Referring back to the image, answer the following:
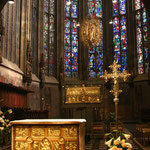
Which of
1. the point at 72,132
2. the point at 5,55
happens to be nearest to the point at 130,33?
the point at 5,55

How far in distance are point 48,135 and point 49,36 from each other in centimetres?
1955

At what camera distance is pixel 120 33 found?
25.6 metres

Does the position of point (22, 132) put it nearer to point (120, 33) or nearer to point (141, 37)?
point (141, 37)

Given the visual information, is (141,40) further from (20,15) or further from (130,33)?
(20,15)

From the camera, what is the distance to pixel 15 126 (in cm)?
653

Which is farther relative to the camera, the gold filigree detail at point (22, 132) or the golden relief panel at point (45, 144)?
the gold filigree detail at point (22, 132)

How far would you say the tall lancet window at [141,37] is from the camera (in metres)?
23.2

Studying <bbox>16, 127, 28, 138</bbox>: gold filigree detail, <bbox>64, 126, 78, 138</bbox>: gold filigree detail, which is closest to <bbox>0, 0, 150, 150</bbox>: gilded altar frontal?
<bbox>16, 127, 28, 138</bbox>: gold filigree detail

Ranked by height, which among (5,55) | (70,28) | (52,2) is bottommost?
(5,55)

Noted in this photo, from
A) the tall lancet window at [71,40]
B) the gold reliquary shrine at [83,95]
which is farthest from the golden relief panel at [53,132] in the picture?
the tall lancet window at [71,40]

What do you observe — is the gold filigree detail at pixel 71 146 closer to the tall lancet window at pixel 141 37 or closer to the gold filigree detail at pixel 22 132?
the gold filigree detail at pixel 22 132

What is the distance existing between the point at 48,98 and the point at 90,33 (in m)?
9.64

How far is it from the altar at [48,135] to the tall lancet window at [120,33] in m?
19.3

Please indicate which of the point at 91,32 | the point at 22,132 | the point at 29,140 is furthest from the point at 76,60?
the point at 29,140
